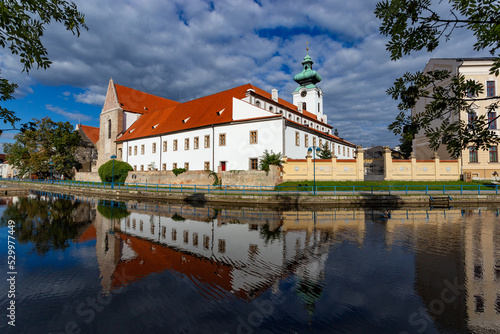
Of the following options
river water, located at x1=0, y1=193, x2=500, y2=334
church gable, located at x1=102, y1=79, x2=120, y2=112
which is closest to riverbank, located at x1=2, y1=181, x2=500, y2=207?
river water, located at x1=0, y1=193, x2=500, y2=334

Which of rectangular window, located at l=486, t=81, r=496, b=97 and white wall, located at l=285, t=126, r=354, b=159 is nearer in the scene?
white wall, located at l=285, t=126, r=354, b=159

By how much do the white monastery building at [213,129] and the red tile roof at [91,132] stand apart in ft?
40.7

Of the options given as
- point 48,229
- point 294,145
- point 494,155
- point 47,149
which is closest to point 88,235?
point 48,229

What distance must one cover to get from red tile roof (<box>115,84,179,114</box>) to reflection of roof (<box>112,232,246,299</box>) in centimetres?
5078

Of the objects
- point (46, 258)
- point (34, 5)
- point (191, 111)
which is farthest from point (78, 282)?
point (191, 111)

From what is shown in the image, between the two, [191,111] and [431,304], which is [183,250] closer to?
[431,304]

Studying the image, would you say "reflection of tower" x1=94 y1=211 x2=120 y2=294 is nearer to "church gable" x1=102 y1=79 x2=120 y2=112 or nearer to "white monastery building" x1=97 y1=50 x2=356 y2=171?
"white monastery building" x1=97 y1=50 x2=356 y2=171

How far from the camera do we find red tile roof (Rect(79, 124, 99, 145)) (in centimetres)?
6266

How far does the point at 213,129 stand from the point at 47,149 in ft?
116

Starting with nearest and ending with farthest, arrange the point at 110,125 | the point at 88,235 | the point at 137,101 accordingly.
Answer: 1. the point at 88,235
2. the point at 110,125
3. the point at 137,101

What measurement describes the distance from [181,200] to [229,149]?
10.8 meters

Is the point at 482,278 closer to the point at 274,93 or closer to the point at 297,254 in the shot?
the point at 297,254

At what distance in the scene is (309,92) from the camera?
188 feet

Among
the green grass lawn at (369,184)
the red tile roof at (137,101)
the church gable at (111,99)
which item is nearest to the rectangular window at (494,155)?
the green grass lawn at (369,184)
